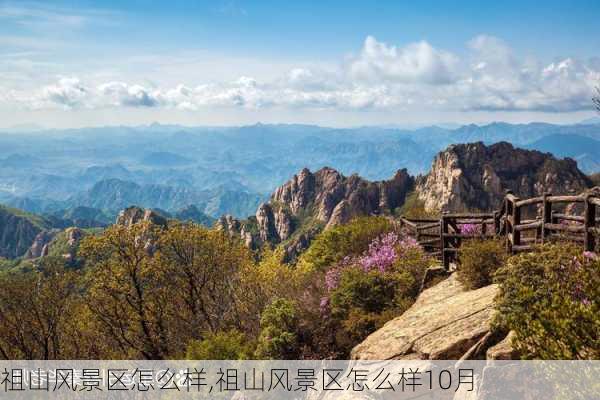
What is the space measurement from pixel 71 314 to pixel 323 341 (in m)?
20.4

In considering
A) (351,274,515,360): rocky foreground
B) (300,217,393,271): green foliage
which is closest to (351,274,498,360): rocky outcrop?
(351,274,515,360): rocky foreground

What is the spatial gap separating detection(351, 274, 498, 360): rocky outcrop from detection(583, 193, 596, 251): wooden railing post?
8.73ft

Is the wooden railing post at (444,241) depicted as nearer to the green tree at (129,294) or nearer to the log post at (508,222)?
the log post at (508,222)

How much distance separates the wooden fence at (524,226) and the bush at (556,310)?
277cm

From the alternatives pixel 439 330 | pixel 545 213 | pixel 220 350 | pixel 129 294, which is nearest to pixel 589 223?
pixel 545 213

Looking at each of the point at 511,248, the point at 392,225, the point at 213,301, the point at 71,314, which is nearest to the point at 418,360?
the point at 511,248

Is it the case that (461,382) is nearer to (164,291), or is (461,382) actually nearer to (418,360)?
(418,360)

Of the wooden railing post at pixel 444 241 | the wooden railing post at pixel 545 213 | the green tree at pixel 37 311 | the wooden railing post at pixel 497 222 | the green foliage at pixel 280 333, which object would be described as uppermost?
the wooden railing post at pixel 545 213

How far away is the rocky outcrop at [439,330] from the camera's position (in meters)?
11.4

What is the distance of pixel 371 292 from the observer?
1783cm

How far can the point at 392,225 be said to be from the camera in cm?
2844

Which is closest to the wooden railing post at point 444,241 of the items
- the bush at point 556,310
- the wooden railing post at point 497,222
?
the wooden railing post at point 497,222

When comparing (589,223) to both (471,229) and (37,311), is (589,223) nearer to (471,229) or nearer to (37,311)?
(471,229)

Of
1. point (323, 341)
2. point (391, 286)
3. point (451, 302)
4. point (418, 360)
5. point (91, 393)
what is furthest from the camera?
point (91, 393)
